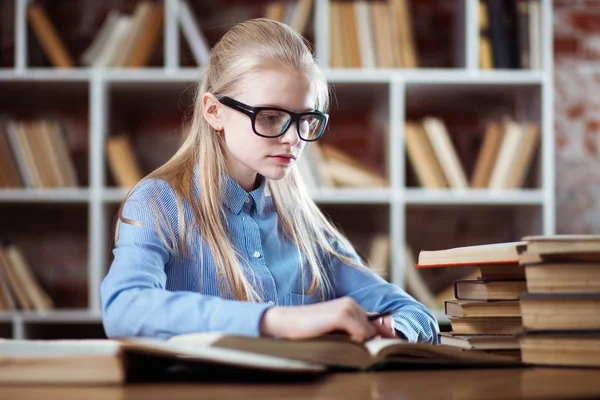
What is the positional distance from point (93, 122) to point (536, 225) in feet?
5.05

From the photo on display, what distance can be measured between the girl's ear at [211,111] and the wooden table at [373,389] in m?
0.76

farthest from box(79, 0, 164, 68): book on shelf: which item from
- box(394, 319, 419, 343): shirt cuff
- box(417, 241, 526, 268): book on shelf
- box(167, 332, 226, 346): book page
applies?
box(167, 332, 226, 346): book page

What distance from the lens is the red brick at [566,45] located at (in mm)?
3092

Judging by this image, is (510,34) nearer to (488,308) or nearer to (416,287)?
(416,287)

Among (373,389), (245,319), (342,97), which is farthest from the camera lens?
(342,97)

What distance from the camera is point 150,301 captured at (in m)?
1.01

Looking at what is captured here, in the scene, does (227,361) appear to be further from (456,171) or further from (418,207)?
(418,207)

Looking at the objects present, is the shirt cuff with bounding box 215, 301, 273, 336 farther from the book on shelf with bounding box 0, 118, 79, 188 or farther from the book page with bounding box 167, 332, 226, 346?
the book on shelf with bounding box 0, 118, 79, 188

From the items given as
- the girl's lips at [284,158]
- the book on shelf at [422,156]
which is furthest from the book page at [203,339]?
the book on shelf at [422,156]

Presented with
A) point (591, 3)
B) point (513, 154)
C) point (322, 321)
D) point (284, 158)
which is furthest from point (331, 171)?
point (322, 321)

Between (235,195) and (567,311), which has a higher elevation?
(235,195)

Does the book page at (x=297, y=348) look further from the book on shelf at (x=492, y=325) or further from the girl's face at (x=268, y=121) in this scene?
the girl's face at (x=268, y=121)

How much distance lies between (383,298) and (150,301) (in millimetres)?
505

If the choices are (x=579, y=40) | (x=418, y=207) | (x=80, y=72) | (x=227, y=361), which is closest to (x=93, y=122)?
(x=80, y=72)
